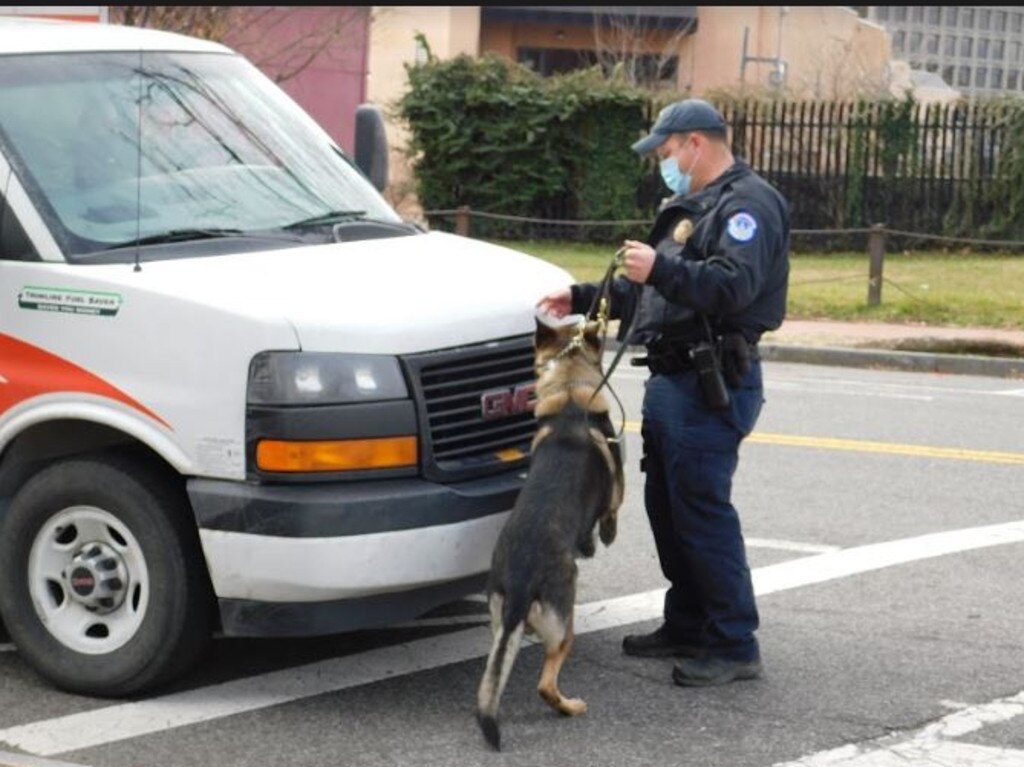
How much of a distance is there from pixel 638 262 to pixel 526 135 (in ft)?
69.7

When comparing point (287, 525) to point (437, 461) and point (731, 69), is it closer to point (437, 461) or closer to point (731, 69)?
point (437, 461)

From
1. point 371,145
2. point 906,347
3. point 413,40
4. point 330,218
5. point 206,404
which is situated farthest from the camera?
point 413,40

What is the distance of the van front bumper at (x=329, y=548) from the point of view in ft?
19.6

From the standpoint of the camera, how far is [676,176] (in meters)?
6.60

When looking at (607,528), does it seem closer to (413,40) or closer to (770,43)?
(413,40)

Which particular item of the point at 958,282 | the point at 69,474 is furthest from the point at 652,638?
the point at 958,282

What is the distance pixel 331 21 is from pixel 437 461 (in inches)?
1014

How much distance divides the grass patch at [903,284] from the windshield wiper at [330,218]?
40.4ft

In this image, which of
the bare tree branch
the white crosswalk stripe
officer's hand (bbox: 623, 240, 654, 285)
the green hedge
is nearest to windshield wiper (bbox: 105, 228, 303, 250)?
officer's hand (bbox: 623, 240, 654, 285)

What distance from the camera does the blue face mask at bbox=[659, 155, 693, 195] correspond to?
21.6 feet

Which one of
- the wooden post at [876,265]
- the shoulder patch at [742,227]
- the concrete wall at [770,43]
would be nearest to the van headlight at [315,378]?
the shoulder patch at [742,227]

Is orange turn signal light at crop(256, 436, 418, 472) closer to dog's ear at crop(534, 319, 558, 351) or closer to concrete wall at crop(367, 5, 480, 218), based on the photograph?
dog's ear at crop(534, 319, 558, 351)

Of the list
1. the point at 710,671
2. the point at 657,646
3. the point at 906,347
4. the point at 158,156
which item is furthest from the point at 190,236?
the point at 906,347

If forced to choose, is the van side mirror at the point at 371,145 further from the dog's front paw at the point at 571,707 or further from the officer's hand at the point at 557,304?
the dog's front paw at the point at 571,707
